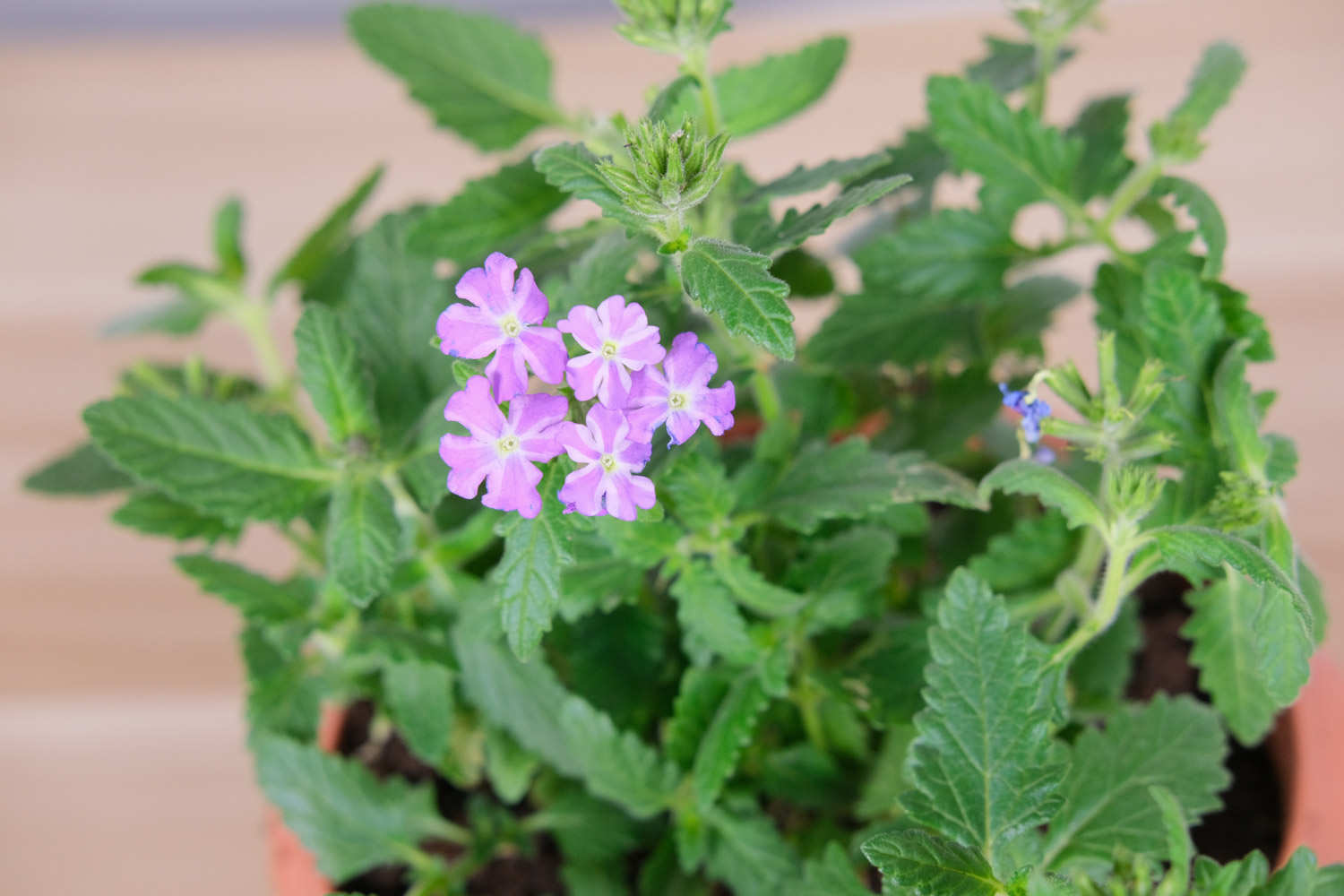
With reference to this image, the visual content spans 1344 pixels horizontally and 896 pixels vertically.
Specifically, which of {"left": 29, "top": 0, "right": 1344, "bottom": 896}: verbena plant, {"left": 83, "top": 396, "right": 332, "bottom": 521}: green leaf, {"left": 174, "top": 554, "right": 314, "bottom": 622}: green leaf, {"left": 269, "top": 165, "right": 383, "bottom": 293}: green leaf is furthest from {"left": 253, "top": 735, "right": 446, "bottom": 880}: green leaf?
{"left": 269, "top": 165, "right": 383, "bottom": 293}: green leaf

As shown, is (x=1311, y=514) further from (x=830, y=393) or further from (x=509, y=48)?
(x=509, y=48)

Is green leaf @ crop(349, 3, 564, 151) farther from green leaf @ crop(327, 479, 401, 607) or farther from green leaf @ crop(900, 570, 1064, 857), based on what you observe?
green leaf @ crop(900, 570, 1064, 857)

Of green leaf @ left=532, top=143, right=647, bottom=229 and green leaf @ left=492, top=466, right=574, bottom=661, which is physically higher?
green leaf @ left=532, top=143, right=647, bottom=229

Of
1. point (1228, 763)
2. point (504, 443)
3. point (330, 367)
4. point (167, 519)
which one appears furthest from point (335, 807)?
point (1228, 763)

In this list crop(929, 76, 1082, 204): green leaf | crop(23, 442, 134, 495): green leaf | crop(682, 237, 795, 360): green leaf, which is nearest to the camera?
crop(682, 237, 795, 360): green leaf

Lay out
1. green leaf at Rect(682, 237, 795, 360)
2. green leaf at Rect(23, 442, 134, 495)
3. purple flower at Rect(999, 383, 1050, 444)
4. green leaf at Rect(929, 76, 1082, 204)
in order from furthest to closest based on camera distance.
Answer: green leaf at Rect(23, 442, 134, 495), green leaf at Rect(929, 76, 1082, 204), purple flower at Rect(999, 383, 1050, 444), green leaf at Rect(682, 237, 795, 360)

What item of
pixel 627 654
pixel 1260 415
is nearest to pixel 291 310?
pixel 627 654
